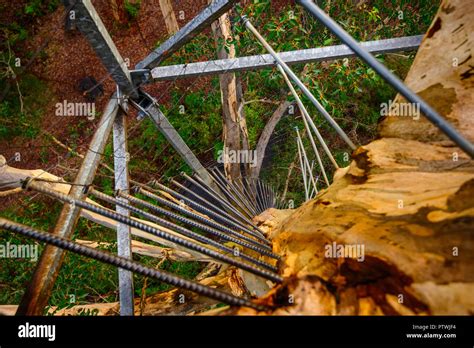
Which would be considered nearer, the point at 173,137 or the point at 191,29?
the point at 191,29

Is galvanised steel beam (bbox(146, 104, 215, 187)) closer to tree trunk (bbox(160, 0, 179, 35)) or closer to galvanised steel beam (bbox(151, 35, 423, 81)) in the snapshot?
galvanised steel beam (bbox(151, 35, 423, 81))

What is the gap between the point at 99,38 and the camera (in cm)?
233

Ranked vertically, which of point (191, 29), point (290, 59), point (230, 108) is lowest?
point (191, 29)

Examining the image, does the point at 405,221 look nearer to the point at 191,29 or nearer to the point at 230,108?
the point at 191,29

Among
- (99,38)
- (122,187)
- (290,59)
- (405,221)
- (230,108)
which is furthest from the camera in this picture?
(230,108)

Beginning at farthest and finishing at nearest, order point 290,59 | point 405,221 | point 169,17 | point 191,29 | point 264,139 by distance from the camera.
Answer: point 169,17 < point 264,139 < point 290,59 < point 191,29 < point 405,221

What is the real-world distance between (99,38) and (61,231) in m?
1.49

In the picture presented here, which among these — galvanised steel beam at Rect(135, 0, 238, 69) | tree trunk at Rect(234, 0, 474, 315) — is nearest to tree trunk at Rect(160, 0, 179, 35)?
galvanised steel beam at Rect(135, 0, 238, 69)

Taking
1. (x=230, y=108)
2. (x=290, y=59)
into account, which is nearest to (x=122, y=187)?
(x=290, y=59)

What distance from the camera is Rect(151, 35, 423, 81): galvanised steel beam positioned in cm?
310

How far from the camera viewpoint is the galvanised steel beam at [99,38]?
2.08 m

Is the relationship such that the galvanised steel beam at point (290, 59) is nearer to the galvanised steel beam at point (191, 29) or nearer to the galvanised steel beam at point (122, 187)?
the galvanised steel beam at point (191, 29)

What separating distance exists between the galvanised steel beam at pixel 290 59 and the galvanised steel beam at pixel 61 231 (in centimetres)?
71

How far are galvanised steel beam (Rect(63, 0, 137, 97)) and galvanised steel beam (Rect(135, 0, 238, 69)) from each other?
24 cm
